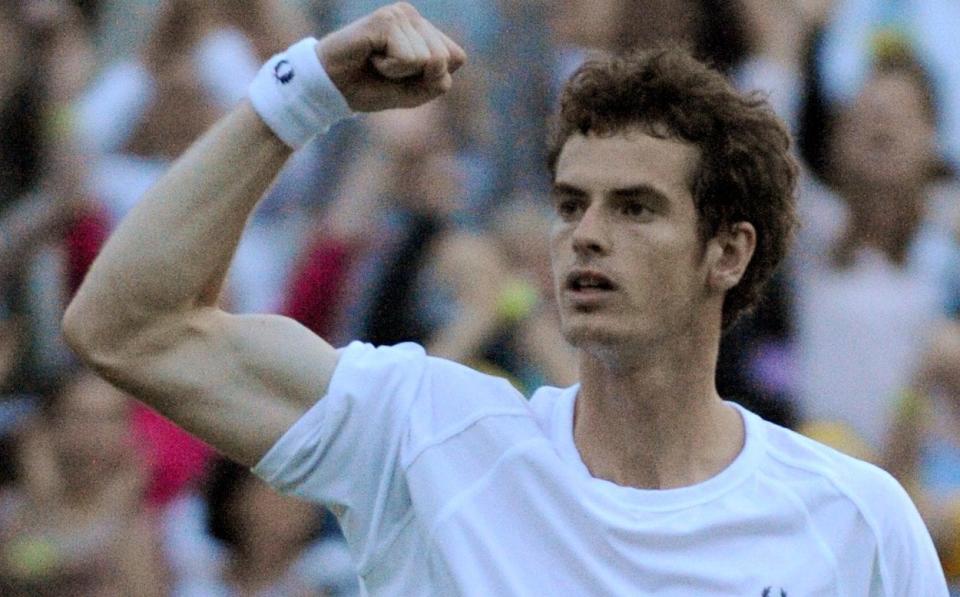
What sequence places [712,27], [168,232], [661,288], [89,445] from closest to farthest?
[168,232] → [661,288] → [89,445] → [712,27]

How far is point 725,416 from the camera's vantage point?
3053 millimetres

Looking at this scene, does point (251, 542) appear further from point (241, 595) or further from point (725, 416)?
point (725, 416)

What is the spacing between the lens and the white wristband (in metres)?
2.75

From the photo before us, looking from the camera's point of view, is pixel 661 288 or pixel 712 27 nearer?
pixel 661 288

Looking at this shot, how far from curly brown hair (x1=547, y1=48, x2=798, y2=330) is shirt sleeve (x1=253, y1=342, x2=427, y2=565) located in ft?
1.72

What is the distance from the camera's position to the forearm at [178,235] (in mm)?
2701

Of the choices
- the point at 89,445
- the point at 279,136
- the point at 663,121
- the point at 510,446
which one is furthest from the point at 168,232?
the point at 89,445

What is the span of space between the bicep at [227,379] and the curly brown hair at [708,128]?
61cm

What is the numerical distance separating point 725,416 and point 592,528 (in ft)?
1.19

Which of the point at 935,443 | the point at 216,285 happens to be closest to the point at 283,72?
the point at 216,285

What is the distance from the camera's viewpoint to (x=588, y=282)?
112 inches

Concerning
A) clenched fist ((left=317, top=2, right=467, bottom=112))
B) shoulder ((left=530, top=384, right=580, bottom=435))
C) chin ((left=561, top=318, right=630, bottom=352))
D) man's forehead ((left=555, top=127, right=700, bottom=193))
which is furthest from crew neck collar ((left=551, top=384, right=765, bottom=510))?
clenched fist ((left=317, top=2, right=467, bottom=112))

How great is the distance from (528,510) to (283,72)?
76cm

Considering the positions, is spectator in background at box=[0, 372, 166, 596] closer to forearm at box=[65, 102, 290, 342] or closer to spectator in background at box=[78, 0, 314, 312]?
spectator in background at box=[78, 0, 314, 312]
